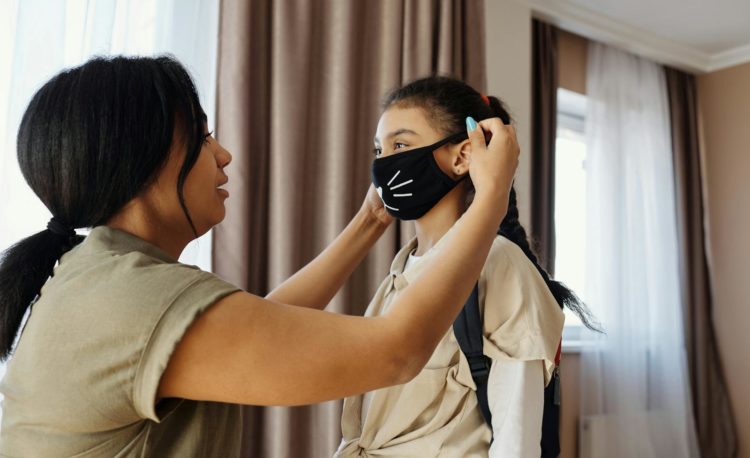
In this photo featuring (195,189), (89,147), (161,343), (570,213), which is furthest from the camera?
(570,213)

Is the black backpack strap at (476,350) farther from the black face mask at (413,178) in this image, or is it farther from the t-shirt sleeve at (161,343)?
the t-shirt sleeve at (161,343)

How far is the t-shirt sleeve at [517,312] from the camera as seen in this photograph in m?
1.11

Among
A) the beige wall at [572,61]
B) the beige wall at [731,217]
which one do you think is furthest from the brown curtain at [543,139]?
the beige wall at [731,217]

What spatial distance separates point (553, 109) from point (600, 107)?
1.55 feet

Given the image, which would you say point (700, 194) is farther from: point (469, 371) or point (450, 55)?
point (469, 371)

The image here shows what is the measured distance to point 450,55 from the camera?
2650 mm

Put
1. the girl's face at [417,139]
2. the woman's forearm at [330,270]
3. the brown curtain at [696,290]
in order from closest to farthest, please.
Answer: the woman's forearm at [330,270] → the girl's face at [417,139] → the brown curtain at [696,290]

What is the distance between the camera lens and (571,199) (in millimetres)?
3854

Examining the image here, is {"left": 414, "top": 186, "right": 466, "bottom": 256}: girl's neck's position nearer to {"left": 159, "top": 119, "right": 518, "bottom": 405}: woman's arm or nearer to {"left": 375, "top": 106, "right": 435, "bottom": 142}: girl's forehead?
{"left": 375, "top": 106, "right": 435, "bottom": 142}: girl's forehead

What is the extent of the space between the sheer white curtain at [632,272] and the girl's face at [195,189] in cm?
302

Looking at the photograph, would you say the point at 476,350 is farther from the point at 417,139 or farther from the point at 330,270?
the point at 417,139

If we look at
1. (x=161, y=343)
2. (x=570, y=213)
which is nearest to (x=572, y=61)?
(x=570, y=213)

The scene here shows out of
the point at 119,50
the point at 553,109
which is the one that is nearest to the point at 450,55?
the point at 553,109

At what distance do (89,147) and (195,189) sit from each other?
0.15m
